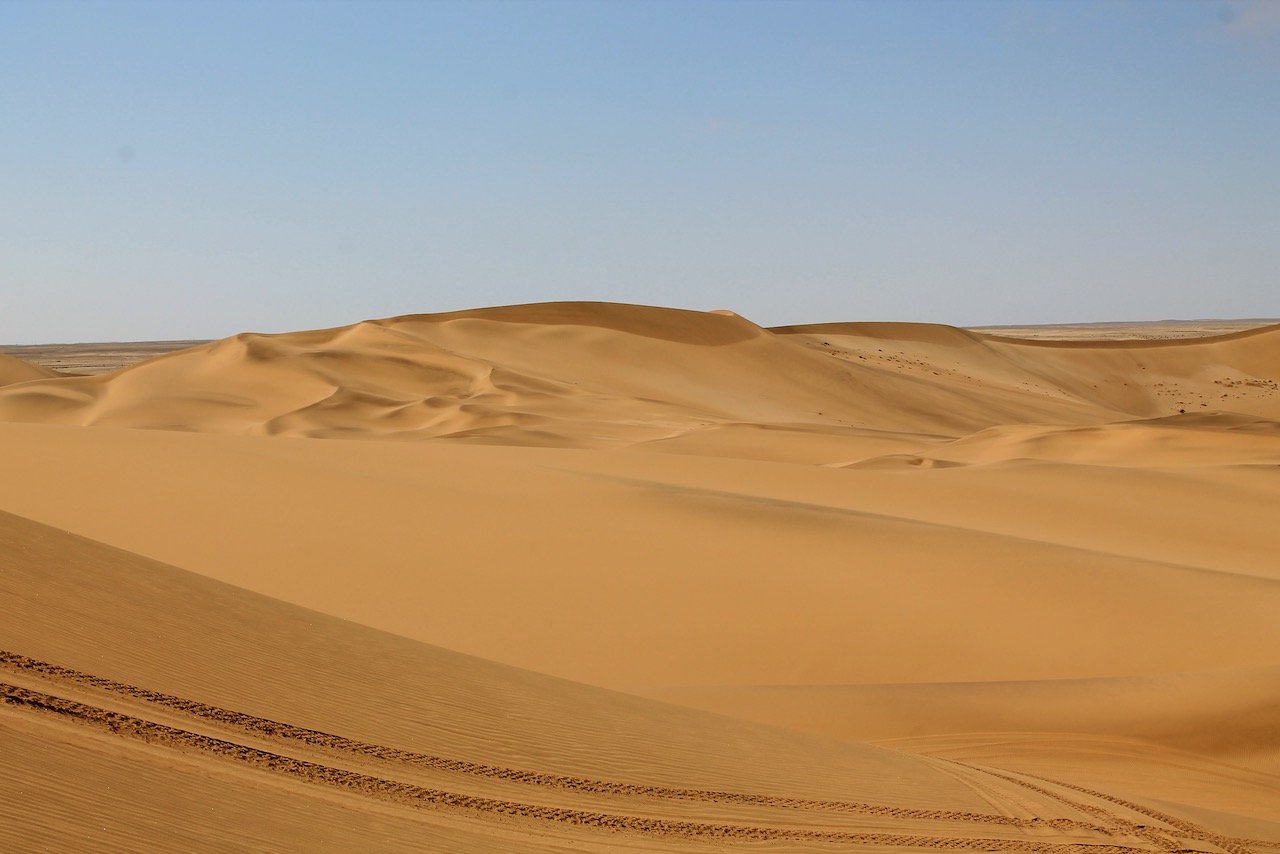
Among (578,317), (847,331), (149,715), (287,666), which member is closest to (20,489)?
(287,666)

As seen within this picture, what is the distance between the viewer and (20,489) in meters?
11.6

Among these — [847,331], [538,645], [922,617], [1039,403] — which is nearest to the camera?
[538,645]

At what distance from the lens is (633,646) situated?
29.1ft

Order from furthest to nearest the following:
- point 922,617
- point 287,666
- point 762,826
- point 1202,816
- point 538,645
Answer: point 922,617 < point 538,645 < point 1202,816 < point 287,666 < point 762,826

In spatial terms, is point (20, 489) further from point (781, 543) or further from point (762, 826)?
point (762, 826)

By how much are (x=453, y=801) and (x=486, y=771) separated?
38 cm

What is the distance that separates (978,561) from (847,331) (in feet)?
135

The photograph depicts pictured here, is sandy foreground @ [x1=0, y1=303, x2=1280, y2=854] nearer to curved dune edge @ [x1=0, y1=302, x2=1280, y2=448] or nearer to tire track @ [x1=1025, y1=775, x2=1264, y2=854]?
tire track @ [x1=1025, y1=775, x2=1264, y2=854]

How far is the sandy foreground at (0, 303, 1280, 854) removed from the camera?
4215 mm

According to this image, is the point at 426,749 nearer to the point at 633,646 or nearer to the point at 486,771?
the point at 486,771

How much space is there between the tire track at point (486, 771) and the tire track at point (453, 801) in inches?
7.9

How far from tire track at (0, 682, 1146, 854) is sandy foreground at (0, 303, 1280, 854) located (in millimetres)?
18

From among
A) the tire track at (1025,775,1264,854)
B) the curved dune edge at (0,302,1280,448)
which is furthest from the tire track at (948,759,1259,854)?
the curved dune edge at (0,302,1280,448)

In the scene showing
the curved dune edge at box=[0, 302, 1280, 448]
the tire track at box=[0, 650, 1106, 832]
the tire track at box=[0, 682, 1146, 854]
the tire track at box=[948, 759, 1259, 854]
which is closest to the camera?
the tire track at box=[0, 682, 1146, 854]
